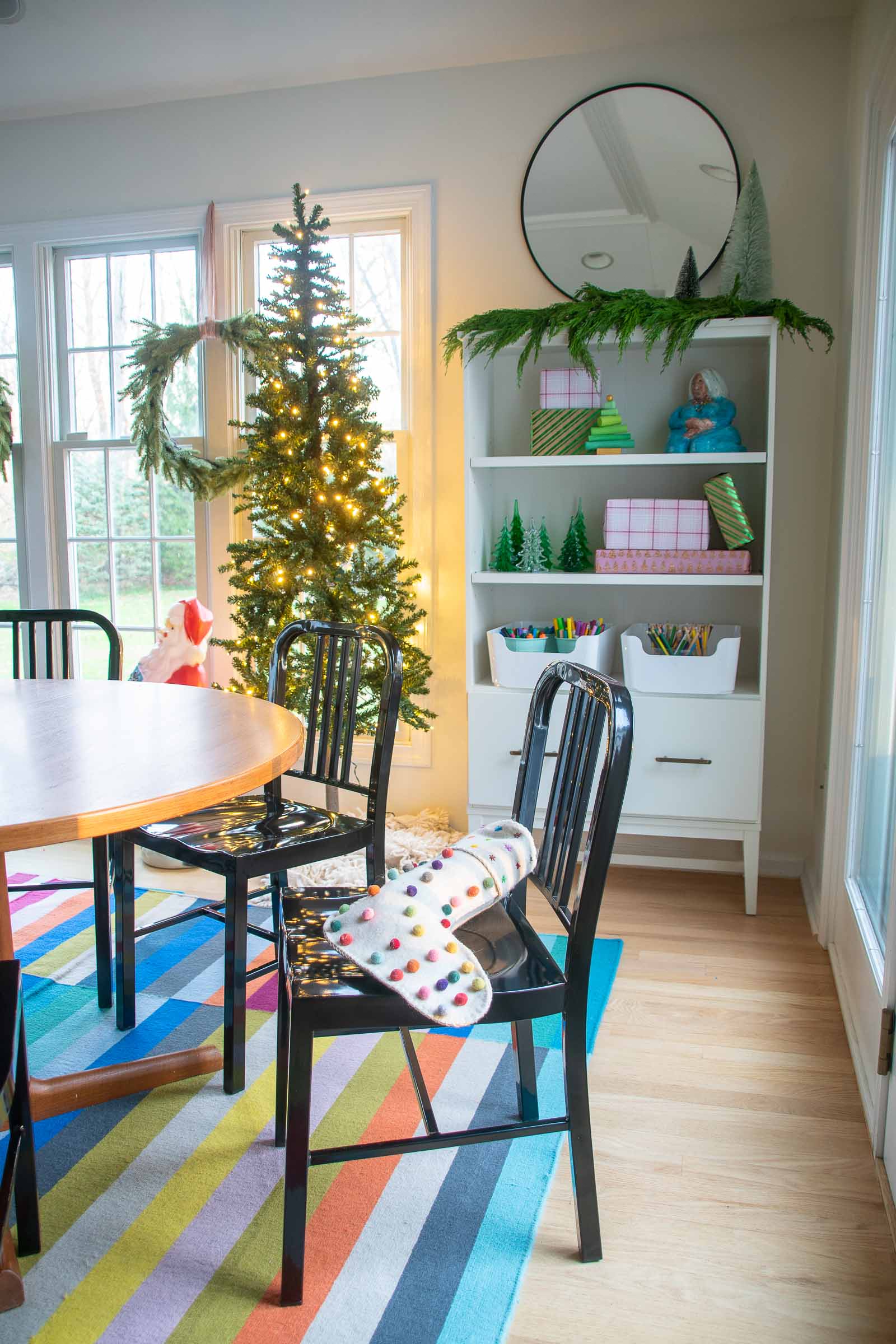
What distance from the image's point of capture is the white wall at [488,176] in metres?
2.79

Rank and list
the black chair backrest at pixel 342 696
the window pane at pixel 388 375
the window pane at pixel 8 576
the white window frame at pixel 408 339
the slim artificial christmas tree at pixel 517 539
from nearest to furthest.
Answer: the black chair backrest at pixel 342 696 → the slim artificial christmas tree at pixel 517 539 → the white window frame at pixel 408 339 → the window pane at pixel 388 375 → the window pane at pixel 8 576

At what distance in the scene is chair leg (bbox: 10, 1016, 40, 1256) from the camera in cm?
134

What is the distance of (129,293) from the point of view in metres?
3.50

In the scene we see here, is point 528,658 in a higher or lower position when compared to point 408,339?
lower

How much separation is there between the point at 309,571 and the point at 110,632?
79 centimetres

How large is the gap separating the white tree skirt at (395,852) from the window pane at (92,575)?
4.24 ft

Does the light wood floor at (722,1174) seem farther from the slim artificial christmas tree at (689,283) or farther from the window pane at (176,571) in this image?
the window pane at (176,571)

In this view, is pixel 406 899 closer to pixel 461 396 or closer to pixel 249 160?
pixel 461 396

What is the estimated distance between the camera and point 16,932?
2.53 metres

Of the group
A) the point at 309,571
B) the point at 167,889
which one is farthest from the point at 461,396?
the point at 167,889

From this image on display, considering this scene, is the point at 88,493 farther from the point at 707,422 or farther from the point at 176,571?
the point at 707,422

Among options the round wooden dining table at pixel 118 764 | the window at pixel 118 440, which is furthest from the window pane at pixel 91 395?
the round wooden dining table at pixel 118 764

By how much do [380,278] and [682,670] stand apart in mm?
1708

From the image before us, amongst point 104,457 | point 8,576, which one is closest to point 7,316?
point 104,457
